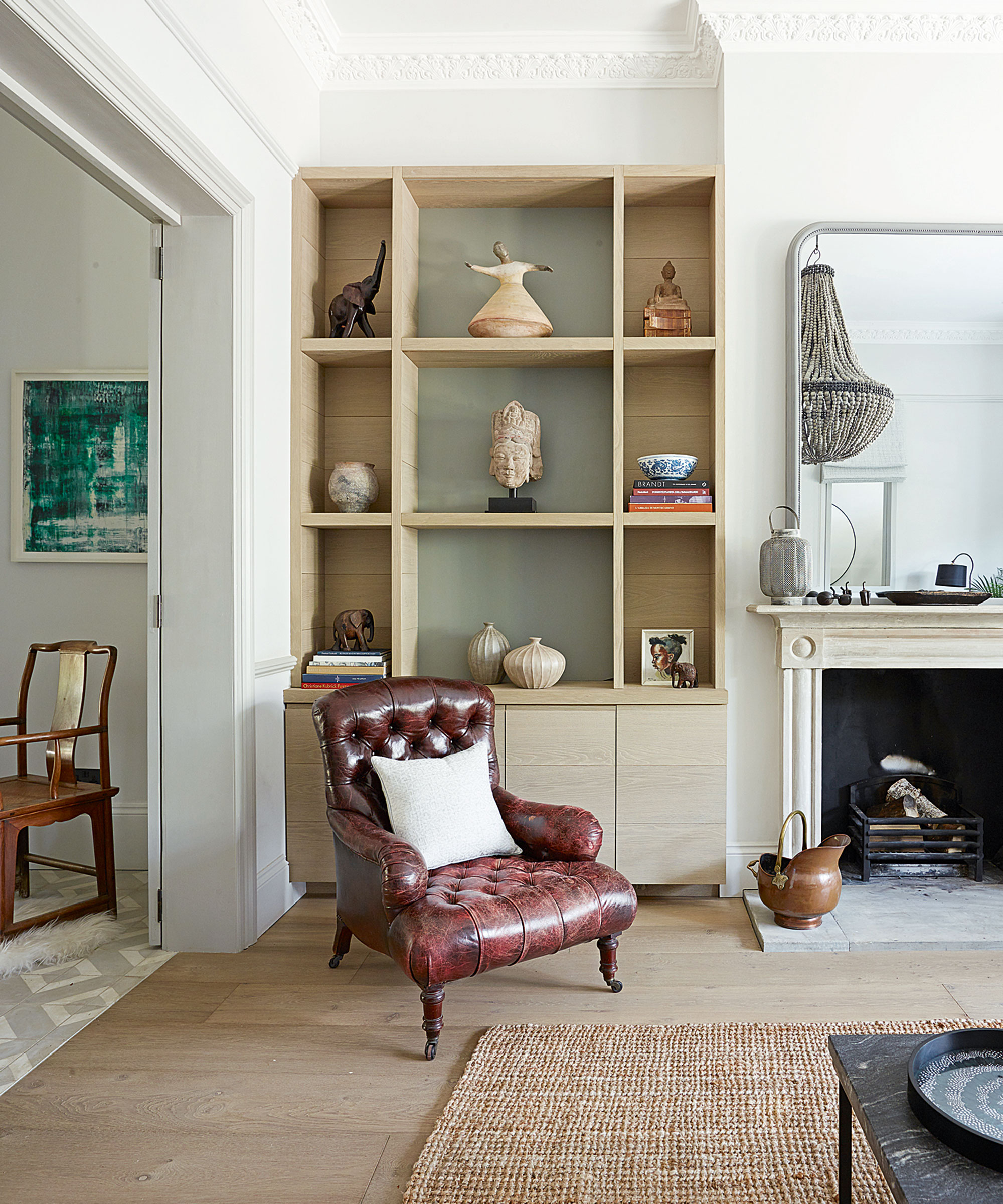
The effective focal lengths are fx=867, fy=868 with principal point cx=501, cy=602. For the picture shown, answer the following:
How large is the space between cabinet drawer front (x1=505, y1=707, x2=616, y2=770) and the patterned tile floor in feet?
4.52

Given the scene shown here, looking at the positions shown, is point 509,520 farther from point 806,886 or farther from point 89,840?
point 89,840

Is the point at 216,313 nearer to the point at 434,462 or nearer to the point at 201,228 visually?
the point at 201,228

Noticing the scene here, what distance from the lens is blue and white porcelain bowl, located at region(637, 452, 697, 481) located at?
10.9 ft

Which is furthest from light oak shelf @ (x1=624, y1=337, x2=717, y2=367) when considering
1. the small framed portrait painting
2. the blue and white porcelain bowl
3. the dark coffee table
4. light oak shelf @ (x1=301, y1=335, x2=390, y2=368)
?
the dark coffee table

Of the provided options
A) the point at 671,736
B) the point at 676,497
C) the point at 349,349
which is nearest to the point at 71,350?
the point at 349,349

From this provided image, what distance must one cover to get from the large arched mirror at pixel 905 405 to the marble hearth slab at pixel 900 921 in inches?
44.7

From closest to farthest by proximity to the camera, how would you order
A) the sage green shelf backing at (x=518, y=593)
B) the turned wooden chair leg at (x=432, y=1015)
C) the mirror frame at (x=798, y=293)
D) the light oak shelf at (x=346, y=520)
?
the turned wooden chair leg at (x=432, y=1015) < the mirror frame at (x=798, y=293) < the light oak shelf at (x=346, y=520) < the sage green shelf backing at (x=518, y=593)

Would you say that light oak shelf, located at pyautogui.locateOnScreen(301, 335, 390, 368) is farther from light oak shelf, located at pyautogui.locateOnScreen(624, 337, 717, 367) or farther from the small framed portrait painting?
the small framed portrait painting

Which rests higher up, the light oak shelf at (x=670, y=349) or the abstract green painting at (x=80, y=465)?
the light oak shelf at (x=670, y=349)

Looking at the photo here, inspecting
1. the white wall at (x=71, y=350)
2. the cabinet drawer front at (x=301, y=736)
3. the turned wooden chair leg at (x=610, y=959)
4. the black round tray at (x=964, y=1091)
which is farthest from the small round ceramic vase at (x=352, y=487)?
the black round tray at (x=964, y=1091)

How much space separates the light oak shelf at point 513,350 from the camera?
3316 millimetres

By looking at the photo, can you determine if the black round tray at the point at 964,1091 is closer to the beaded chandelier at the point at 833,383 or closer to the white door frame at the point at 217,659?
the white door frame at the point at 217,659

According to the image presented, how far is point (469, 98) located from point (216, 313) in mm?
1558

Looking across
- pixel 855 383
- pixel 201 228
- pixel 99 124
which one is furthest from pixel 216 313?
pixel 855 383
